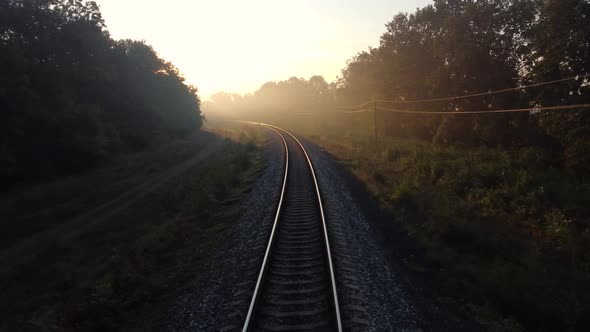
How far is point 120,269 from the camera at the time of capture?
10.8m

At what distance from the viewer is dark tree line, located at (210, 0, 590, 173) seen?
18.5m

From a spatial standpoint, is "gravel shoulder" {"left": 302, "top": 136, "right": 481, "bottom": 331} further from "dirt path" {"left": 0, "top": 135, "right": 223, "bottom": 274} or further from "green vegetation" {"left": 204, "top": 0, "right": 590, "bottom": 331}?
"dirt path" {"left": 0, "top": 135, "right": 223, "bottom": 274}

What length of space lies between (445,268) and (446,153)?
17.2 metres

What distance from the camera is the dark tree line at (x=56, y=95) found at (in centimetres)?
2425

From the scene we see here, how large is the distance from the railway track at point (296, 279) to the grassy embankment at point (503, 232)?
2912 mm

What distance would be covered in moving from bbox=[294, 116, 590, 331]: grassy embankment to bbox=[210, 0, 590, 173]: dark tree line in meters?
3.08

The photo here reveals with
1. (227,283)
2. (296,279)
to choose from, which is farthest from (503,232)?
(227,283)

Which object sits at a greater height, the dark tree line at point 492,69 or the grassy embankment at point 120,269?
the dark tree line at point 492,69

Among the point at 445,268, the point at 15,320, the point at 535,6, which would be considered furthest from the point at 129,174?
the point at 535,6

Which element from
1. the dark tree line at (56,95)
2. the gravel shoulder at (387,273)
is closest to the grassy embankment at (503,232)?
the gravel shoulder at (387,273)

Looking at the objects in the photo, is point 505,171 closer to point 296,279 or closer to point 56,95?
point 296,279

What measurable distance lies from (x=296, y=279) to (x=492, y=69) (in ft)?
91.7

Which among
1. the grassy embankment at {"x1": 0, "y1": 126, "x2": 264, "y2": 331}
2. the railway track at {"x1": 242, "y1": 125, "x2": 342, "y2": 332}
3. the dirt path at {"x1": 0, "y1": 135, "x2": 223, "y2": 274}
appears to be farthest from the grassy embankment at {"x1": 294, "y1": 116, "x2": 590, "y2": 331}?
the dirt path at {"x1": 0, "y1": 135, "x2": 223, "y2": 274}

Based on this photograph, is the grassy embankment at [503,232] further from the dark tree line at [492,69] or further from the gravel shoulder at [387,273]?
the dark tree line at [492,69]
